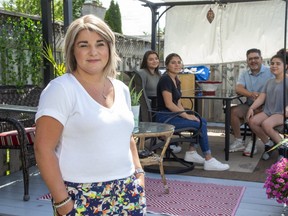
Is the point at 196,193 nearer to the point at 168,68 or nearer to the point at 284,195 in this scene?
the point at 284,195

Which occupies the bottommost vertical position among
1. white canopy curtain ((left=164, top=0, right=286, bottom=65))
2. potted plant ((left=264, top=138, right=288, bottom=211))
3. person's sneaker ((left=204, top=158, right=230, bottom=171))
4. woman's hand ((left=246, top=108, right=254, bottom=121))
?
person's sneaker ((left=204, top=158, right=230, bottom=171))

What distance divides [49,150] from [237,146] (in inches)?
155

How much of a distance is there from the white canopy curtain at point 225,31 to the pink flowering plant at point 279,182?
12.4ft

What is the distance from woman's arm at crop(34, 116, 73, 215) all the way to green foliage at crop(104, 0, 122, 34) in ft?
36.4

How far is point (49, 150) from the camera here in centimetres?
128

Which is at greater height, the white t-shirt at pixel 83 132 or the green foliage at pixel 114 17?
the green foliage at pixel 114 17

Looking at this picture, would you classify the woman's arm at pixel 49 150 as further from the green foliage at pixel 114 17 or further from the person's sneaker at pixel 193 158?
the green foliage at pixel 114 17

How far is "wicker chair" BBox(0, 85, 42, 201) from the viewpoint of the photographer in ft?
10.3

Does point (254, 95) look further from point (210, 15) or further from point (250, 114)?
point (210, 15)

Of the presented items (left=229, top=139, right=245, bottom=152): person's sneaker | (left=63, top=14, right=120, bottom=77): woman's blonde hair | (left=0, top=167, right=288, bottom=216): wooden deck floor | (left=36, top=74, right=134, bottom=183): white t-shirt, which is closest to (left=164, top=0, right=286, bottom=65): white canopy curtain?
(left=229, top=139, right=245, bottom=152): person's sneaker

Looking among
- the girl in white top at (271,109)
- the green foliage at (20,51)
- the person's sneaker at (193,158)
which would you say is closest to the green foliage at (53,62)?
the green foliage at (20,51)

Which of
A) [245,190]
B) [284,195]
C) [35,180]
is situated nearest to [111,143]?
[284,195]

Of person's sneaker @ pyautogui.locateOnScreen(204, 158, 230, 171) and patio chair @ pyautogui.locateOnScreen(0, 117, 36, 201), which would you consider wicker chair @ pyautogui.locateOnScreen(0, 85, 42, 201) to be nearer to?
patio chair @ pyautogui.locateOnScreen(0, 117, 36, 201)

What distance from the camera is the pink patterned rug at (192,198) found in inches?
115
